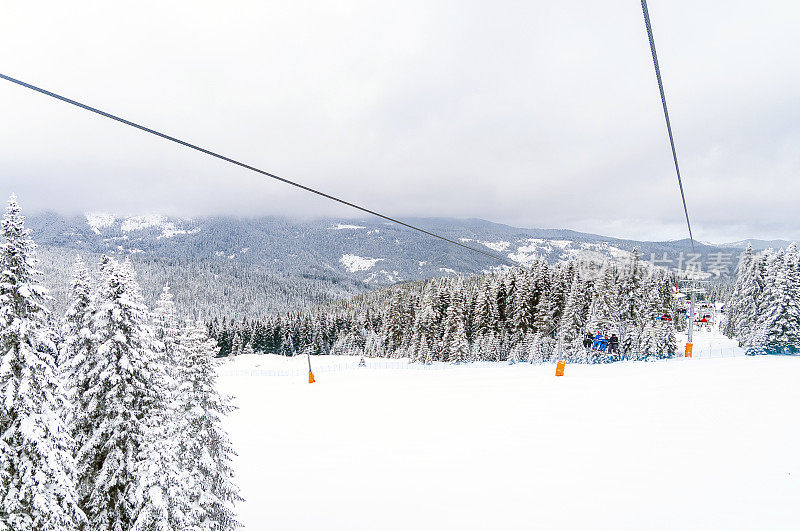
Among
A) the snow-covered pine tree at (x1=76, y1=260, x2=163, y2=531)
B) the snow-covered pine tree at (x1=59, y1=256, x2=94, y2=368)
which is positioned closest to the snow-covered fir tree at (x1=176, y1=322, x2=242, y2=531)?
the snow-covered pine tree at (x1=76, y1=260, x2=163, y2=531)

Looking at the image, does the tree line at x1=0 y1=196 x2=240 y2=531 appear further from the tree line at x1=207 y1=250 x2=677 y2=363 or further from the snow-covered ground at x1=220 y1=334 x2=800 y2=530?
the tree line at x1=207 y1=250 x2=677 y2=363

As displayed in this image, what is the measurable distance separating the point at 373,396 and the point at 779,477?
18.1m

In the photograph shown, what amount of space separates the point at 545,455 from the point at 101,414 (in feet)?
44.7

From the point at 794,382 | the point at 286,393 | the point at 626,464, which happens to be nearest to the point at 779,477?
the point at 626,464

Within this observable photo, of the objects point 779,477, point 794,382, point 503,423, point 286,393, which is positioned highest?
point 794,382

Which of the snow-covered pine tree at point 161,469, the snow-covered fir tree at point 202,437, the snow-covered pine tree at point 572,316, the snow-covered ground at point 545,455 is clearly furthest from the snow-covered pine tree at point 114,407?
the snow-covered pine tree at point 572,316

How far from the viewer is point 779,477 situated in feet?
29.8

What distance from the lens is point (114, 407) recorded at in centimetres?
978

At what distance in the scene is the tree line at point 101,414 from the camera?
7910 millimetres

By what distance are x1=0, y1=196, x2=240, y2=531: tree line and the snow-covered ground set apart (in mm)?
4060

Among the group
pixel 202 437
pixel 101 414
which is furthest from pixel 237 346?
pixel 202 437

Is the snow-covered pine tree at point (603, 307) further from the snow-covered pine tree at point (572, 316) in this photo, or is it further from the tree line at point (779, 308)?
the tree line at point (779, 308)

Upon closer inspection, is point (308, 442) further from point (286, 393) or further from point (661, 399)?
point (661, 399)

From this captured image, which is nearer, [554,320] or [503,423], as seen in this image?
[503,423]
